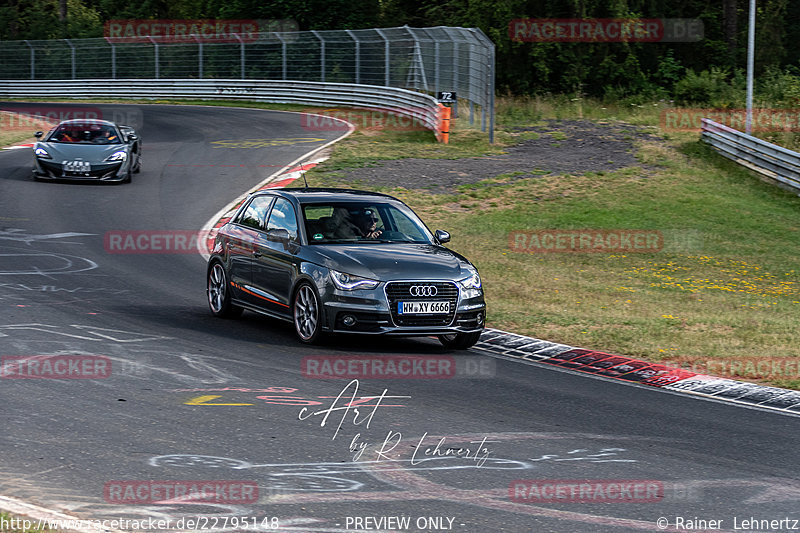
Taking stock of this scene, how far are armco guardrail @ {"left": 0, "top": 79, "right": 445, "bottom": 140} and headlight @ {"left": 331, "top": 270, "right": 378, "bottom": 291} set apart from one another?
877 inches

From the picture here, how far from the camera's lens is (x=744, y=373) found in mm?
10500

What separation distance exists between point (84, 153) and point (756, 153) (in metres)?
18.4

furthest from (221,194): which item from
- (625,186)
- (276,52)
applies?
(276,52)

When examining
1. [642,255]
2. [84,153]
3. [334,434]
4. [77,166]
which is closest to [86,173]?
[77,166]

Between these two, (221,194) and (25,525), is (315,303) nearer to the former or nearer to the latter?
(25,525)

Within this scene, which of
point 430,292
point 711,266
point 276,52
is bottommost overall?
point 711,266

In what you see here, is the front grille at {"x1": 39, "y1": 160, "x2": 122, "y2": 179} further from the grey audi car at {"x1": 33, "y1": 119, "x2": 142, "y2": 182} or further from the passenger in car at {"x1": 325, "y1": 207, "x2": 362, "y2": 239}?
the passenger in car at {"x1": 325, "y1": 207, "x2": 362, "y2": 239}

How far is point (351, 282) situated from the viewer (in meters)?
10.7

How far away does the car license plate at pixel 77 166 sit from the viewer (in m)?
24.0

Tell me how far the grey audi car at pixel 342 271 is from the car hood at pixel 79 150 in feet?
41.1

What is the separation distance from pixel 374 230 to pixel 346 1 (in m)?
47.0

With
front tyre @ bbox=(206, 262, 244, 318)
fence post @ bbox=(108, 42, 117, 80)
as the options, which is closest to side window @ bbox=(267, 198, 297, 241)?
front tyre @ bbox=(206, 262, 244, 318)

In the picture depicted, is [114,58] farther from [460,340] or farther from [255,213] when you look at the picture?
[460,340]

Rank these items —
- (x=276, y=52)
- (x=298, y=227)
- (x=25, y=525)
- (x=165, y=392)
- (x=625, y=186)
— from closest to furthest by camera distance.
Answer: (x=25, y=525)
(x=165, y=392)
(x=298, y=227)
(x=625, y=186)
(x=276, y=52)
